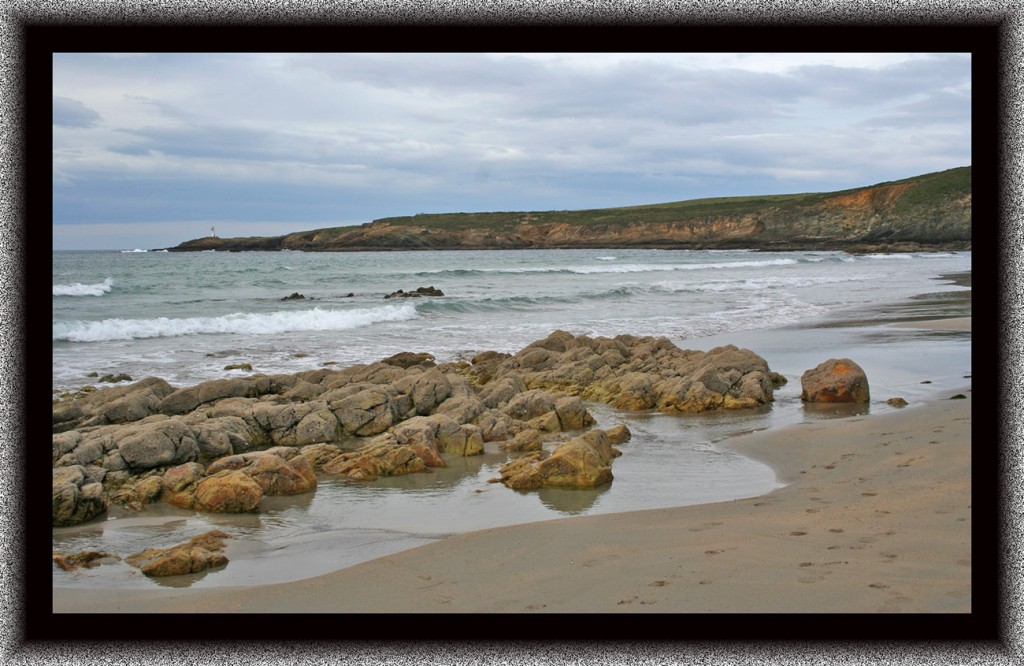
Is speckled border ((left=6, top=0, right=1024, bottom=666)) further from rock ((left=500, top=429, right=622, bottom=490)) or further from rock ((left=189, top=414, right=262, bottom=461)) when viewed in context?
rock ((left=189, top=414, right=262, bottom=461))

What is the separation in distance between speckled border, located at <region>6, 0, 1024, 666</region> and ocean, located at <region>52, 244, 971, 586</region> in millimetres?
1887

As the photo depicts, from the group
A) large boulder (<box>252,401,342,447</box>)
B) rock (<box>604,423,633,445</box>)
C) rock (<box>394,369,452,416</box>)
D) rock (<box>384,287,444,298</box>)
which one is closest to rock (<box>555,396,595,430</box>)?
rock (<box>604,423,633,445</box>)

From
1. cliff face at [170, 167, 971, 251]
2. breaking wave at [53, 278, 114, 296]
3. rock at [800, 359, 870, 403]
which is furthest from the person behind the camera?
cliff face at [170, 167, 971, 251]

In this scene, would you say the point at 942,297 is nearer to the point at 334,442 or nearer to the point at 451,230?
the point at 334,442

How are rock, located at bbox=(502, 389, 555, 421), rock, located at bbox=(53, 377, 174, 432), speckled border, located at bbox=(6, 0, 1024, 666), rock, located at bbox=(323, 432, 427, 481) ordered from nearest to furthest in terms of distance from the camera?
1. speckled border, located at bbox=(6, 0, 1024, 666)
2. rock, located at bbox=(323, 432, 427, 481)
3. rock, located at bbox=(53, 377, 174, 432)
4. rock, located at bbox=(502, 389, 555, 421)

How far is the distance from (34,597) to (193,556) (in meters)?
1.98

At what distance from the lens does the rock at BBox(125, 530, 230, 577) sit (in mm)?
4375

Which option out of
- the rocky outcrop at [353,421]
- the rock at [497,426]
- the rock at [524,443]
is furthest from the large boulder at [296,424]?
the rock at [524,443]

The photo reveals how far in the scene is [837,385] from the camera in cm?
884

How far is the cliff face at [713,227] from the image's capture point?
5162cm

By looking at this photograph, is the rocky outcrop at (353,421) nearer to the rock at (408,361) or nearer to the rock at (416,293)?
the rock at (408,361)

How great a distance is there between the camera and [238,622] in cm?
246

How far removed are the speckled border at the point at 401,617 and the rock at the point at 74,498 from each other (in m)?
3.22

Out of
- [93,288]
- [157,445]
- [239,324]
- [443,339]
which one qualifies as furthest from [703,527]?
[93,288]
